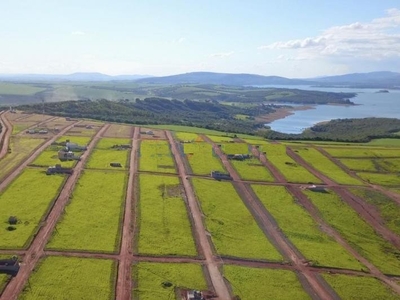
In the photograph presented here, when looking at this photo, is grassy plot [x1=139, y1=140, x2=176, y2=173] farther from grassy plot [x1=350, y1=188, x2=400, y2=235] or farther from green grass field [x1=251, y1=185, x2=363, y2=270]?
grassy plot [x1=350, y1=188, x2=400, y2=235]

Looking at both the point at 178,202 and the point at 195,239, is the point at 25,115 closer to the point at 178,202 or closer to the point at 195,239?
the point at 178,202

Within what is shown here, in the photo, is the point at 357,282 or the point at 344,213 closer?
the point at 357,282

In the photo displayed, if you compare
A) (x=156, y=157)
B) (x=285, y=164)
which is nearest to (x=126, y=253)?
(x=156, y=157)

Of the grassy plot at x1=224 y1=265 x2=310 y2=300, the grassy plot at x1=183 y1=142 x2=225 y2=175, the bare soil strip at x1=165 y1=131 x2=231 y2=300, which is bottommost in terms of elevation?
the grassy plot at x1=224 y1=265 x2=310 y2=300

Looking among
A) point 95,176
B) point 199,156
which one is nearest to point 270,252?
point 95,176

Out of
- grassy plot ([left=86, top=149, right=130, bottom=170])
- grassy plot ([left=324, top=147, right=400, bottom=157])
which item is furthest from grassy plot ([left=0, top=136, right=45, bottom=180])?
grassy plot ([left=324, top=147, right=400, bottom=157])

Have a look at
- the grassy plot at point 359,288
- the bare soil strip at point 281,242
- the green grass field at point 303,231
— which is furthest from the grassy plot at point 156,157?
the grassy plot at point 359,288
